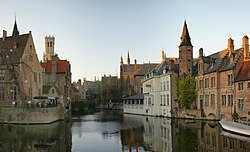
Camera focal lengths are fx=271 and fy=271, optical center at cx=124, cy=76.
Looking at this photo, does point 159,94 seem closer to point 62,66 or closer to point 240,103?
point 240,103

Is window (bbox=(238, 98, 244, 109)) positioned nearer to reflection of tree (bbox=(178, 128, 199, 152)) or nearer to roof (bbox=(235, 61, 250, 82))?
roof (bbox=(235, 61, 250, 82))

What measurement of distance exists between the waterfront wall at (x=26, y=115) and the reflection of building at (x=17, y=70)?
5.28m

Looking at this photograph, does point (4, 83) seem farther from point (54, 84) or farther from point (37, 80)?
point (54, 84)

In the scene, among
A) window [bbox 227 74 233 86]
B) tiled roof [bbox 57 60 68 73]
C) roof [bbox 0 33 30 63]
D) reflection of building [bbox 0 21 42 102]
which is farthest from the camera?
tiled roof [bbox 57 60 68 73]

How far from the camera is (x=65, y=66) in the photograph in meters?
59.8

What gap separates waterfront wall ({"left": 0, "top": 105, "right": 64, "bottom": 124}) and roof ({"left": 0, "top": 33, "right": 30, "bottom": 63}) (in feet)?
29.6

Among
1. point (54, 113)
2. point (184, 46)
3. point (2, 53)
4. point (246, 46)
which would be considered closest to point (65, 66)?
point (2, 53)

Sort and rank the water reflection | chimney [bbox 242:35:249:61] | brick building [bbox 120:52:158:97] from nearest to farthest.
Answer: the water reflection
chimney [bbox 242:35:249:61]
brick building [bbox 120:52:158:97]

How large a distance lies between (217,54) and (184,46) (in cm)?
555

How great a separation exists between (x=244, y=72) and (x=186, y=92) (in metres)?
11.9

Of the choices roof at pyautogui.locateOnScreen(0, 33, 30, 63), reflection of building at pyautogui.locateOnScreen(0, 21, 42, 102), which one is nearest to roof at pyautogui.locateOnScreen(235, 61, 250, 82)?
reflection of building at pyautogui.locateOnScreen(0, 21, 42, 102)

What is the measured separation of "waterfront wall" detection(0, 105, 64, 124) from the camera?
36.4 m

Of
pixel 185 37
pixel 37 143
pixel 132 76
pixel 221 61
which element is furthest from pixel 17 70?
pixel 132 76

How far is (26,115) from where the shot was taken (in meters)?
36.4
